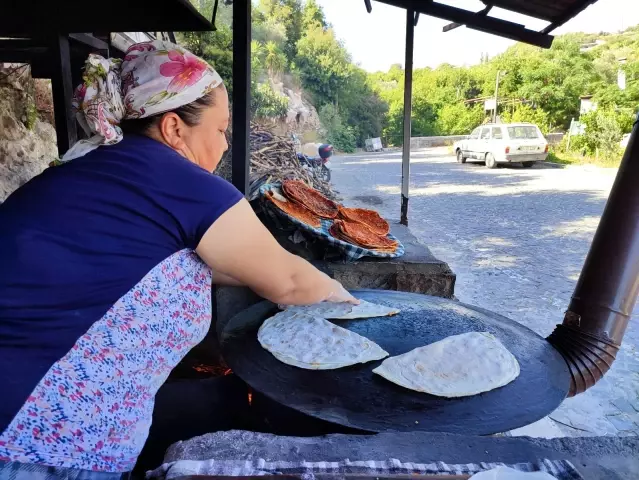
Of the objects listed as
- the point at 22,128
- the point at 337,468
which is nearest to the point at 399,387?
the point at 337,468

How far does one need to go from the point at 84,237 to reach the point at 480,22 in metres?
4.15

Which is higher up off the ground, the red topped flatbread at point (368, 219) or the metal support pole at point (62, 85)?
the metal support pole at point (62, 85)

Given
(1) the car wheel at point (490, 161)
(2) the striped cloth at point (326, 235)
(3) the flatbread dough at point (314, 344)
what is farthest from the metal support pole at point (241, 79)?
(1) the car wheel at point (490, 161)

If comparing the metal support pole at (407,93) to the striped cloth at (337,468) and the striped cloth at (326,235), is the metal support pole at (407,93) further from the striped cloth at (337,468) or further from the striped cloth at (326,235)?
the striped cloth at (337,468)

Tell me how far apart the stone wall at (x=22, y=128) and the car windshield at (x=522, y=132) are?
47.7ft

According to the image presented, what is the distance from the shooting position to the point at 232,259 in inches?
45.1

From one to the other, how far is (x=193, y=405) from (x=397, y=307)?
0.91 metres

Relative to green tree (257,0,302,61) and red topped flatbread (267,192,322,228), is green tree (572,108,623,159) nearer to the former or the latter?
green tree (257,0,302,61)

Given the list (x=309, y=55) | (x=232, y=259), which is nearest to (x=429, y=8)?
(x=232, y=259)

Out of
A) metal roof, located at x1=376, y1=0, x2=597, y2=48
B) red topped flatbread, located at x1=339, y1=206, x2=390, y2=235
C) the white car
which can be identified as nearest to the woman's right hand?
red topped flatbread, located at x1=339, y1=206, x2=390, y2=235

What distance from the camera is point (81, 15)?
84.4 inches

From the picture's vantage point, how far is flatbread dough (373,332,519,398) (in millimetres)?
1399

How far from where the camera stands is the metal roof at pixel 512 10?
3.35 m

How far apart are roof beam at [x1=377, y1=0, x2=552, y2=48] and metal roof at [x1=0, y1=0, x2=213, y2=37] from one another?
9.01 ft
